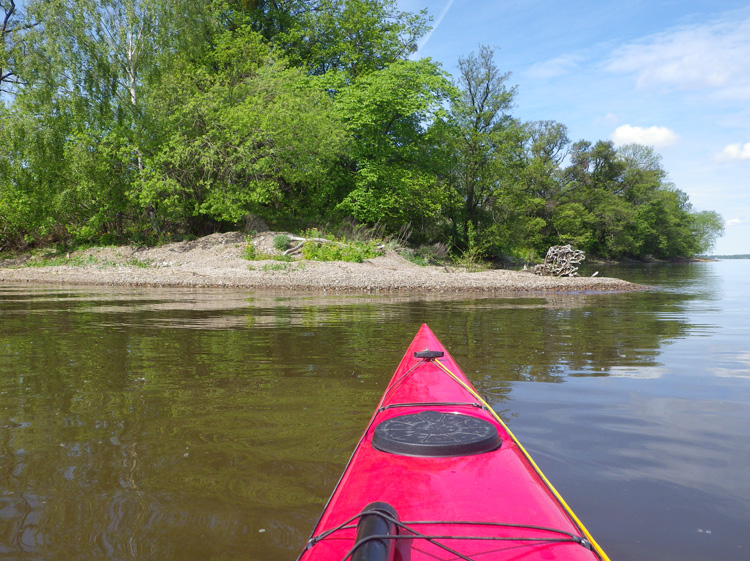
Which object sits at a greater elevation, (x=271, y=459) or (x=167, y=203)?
(x=167, y=203)

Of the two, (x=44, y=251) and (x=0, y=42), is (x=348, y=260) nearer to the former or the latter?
(x=44, y=251)

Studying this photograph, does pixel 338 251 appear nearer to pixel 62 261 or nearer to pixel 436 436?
pixel 62 261

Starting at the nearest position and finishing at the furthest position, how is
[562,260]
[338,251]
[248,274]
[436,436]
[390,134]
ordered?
[436,436], [248,274], [338,251], [562,260], [390,134]

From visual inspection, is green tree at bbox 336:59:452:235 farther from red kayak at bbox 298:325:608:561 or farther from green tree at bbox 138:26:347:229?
red kayak at bbox 298:325:608:561

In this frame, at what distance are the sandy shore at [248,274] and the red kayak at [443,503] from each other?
1277cm

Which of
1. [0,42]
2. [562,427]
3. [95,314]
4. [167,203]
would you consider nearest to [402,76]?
[167,203]

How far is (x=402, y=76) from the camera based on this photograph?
24.2 m

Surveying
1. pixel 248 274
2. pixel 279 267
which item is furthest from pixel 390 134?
pixel 248 274

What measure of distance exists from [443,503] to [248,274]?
15.2 metres

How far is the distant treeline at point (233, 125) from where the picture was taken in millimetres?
20703

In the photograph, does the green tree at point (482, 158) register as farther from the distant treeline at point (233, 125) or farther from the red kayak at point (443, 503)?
the red kayak at point (443, 503)

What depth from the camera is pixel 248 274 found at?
16234mm

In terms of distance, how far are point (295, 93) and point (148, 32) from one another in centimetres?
685

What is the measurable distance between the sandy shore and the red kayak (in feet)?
41.9
